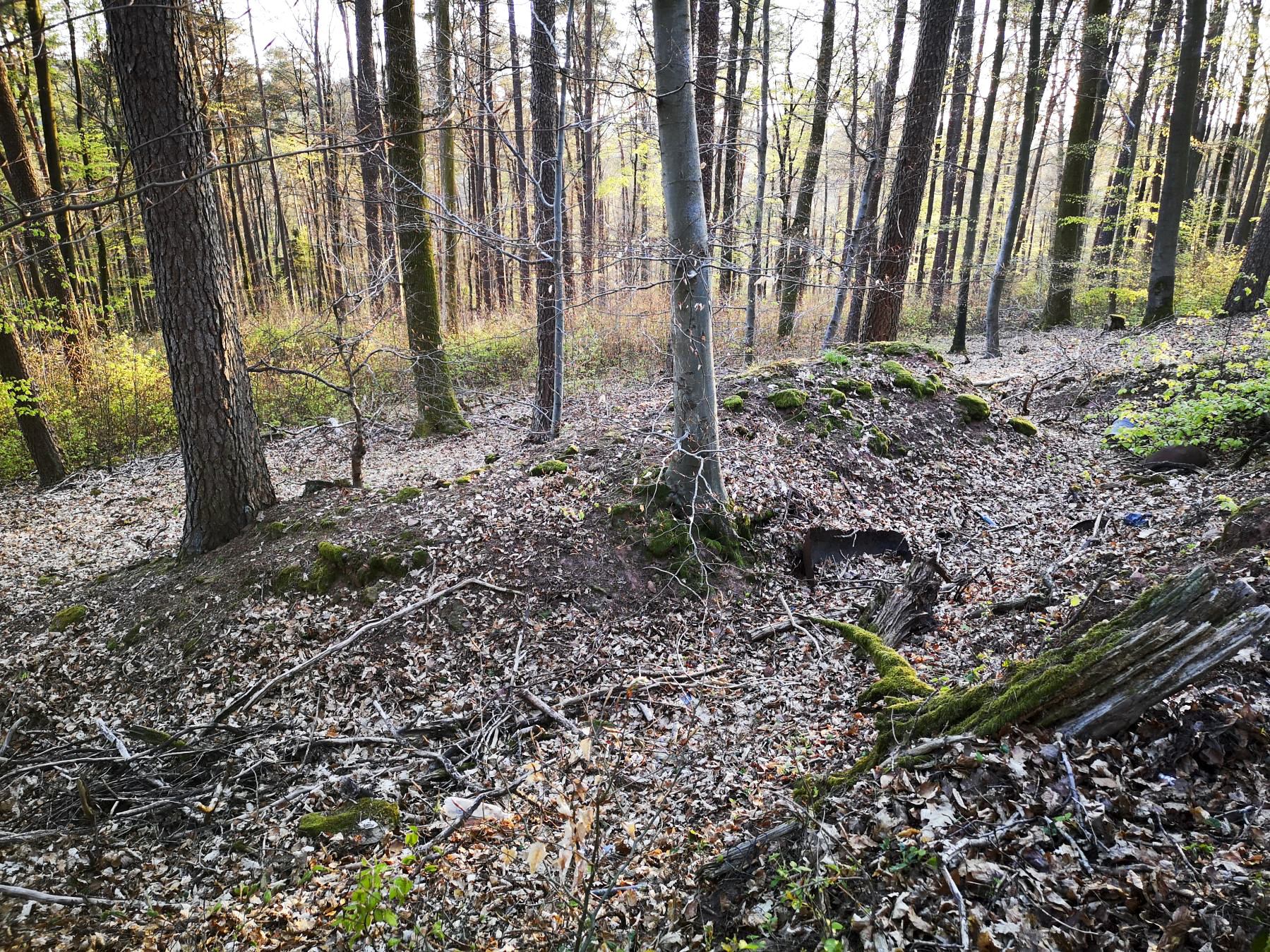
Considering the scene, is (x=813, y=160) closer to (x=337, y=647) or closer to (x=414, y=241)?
(x=414, y=241)

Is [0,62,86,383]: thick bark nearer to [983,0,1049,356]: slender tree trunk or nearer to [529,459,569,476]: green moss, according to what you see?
[529,459,569,476]: green moss

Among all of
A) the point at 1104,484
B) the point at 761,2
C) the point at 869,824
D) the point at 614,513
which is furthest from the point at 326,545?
the point at 761,2

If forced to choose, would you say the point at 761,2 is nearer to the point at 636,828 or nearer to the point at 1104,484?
the point at 1104,484

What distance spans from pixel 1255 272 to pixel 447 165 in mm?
15127

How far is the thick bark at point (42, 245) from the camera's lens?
8727mm

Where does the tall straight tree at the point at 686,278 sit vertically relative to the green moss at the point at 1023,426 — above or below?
above

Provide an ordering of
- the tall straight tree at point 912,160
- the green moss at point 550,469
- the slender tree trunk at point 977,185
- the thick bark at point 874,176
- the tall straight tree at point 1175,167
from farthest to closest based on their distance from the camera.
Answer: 1. the slender tree trunk at point 977,185
2. the tall straight tree at point 1175,167
3. the thick bark at point 874,176
4. the tall straight tree at point 912,160
5. the green moss at point 550,469

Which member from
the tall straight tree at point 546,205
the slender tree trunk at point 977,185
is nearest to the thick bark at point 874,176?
the slender tree trunk at point 977,185

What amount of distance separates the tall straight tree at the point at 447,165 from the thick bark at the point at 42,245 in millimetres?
4607

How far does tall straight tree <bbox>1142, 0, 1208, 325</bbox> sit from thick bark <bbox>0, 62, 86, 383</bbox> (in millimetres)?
16632

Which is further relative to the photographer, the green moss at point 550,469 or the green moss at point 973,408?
the green moss at point 973,408

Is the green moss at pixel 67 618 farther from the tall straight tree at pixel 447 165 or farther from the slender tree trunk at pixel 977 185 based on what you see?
the slender tree trunk at pixel 977 185

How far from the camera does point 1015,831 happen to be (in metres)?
2.31

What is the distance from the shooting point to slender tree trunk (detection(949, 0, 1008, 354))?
46.3 ft
